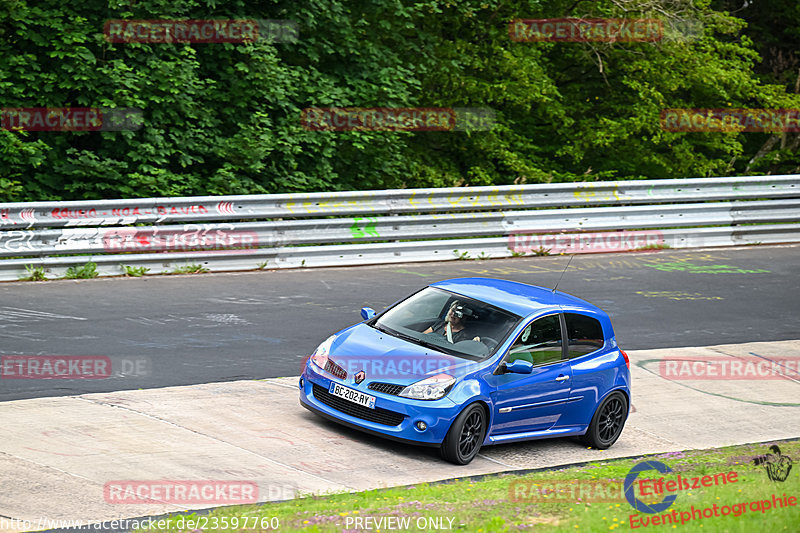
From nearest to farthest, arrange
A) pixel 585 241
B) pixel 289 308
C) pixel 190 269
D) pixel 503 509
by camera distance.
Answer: pixel 503 509, pixel 289 308, pixel 190 269, pixel 585 241

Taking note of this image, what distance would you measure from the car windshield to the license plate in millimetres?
828

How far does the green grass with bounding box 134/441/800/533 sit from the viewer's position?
6.24 meters

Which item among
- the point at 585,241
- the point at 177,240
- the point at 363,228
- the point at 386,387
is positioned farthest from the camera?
the point at 585,241

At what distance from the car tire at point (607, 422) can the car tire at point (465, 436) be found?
1474 millimetres

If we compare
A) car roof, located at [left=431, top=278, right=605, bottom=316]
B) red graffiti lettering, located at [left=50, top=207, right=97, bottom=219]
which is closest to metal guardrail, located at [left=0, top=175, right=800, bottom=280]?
red graffiti lettering, located at [left=50, top=207, right=97, bottom=219]

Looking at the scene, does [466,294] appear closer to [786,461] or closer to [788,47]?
[786,461]

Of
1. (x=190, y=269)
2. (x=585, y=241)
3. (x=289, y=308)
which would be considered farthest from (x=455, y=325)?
(x=585, y=241)

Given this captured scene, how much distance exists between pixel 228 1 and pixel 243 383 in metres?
9.45

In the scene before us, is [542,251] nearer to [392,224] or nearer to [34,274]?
[392,224]

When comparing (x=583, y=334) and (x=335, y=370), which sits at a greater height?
(x=583, y=334)

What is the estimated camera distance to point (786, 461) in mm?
8898

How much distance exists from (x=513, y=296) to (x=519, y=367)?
43.7 inches

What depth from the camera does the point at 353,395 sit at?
8.95 meters

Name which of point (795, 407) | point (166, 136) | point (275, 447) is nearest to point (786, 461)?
point (795, 407)
